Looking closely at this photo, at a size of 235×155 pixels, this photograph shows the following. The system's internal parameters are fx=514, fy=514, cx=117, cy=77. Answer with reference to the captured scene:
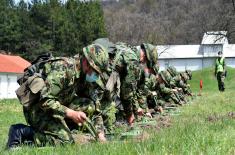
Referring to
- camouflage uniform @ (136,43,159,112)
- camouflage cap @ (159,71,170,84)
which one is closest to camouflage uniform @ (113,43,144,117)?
camouflage uniform @ (136,43,159,112)

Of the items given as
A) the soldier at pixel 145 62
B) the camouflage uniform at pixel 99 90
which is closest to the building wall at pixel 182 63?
the soldier at pixel 145 62

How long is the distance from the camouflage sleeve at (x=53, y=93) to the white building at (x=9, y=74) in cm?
5150

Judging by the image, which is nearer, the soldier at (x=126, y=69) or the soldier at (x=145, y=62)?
the soldier at (x=126, y=69)

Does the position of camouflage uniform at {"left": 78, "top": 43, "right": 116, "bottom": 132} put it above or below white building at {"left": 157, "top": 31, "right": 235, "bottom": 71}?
above

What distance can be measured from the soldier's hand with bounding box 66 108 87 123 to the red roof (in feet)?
171

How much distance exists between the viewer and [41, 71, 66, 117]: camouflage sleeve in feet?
20.6

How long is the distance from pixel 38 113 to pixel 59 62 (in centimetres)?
72

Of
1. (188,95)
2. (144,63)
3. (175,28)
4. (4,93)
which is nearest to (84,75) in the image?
(144,63)

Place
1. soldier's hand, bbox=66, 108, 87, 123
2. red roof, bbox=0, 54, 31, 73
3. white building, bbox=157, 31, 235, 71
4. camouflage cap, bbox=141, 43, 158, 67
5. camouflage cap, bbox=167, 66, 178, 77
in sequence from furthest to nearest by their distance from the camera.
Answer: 1. white building, bbox=157, 31, 235, 71
2. red roof, bbox=0, 54, 31, 73
3. camouflage cap, bbox=167, 66, 178, 77
4. camouflage cap, bbox=141, 43, 158, 67
5. soldier's hand, bbox=66, 108, 87, 123

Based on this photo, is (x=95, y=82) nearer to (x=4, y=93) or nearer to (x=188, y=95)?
(x=188, y=95)

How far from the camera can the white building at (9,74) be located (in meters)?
58.1

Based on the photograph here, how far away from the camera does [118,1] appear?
109 metres

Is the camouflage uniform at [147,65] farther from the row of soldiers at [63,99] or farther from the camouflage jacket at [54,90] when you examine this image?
the camouflage jacket at [54,90]

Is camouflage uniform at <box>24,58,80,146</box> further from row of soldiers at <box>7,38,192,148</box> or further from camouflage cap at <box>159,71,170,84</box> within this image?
camouflage cap at <box>159,71,170,84</box>
